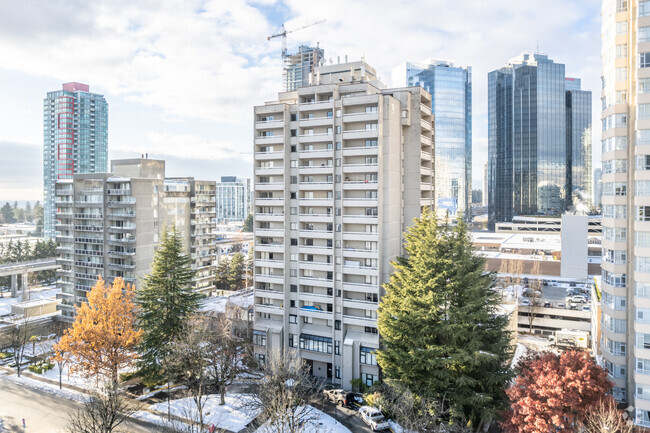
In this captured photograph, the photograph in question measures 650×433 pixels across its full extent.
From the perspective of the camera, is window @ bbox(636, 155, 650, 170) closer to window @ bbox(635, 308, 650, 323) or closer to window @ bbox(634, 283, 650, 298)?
window @ bbox(634, 283, 650, 298)

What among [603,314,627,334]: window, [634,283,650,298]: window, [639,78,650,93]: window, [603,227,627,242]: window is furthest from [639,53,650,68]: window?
[603,314,627,334]: window

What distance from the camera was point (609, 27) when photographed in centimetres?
3494

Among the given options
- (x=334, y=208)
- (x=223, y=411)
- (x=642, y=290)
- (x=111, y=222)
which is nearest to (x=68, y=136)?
(x=111, y=222)

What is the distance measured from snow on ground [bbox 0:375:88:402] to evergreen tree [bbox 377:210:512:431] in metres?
30.0

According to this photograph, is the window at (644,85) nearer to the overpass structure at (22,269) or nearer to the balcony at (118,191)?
the balcony at (118,191)

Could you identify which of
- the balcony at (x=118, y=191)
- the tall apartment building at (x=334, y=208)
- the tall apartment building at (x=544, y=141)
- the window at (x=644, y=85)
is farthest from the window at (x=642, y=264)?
the tall apartment building at (x=544, y=141)

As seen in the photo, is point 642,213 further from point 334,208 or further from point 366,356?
point 366,356

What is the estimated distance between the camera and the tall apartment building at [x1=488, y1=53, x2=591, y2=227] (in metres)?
179

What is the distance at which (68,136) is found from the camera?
14562 centimetres

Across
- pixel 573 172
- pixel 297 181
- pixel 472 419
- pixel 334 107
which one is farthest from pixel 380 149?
pixel 573 172

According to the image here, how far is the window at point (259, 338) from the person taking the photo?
50203mm

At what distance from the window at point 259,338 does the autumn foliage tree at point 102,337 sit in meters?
13.3

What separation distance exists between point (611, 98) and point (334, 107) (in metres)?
26.0

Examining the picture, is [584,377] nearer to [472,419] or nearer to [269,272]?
[472,419]
